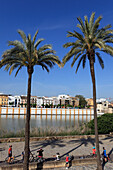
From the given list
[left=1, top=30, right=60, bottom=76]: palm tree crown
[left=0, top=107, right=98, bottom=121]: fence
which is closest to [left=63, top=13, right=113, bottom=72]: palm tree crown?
[left=1, top=30, right=60, bottom=76]: palm tree crown

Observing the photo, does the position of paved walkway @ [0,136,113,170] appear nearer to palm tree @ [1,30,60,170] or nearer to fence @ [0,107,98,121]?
palm tree @ [1,30,60,170]

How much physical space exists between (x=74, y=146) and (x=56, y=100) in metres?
134

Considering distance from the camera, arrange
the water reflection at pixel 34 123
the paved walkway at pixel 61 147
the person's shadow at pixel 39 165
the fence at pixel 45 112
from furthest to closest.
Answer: the fence at pixel 45 112, the water reflection at pixel 34 123, the paved walkway at pixel 61 147, the person's shadow at pixel 39 165

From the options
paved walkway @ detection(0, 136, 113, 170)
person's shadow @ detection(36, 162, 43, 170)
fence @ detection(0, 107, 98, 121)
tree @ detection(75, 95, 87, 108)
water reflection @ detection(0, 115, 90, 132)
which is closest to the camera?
person's shadow @ detection(36, 162, 43, 170)

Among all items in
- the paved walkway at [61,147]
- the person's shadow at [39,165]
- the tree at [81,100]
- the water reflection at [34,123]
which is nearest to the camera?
the person's shadow at [39,165]

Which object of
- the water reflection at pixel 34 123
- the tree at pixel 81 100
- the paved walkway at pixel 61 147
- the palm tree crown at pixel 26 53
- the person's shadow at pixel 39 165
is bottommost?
the water reflection at pixel 34 123

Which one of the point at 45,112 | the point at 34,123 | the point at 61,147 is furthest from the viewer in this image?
the point at 45,112

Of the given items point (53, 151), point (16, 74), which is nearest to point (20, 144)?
point (53, 151)

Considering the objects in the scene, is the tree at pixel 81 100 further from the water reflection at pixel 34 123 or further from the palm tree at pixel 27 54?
the palm tree at pixel 27 54

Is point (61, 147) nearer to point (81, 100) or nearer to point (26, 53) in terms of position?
point (26, 53)

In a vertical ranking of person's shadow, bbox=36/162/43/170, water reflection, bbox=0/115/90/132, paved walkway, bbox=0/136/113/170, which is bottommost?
water reflection, bbox=0/115/90/132

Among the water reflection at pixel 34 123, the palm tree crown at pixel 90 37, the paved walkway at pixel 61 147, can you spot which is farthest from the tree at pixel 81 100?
the palm tree crown at pixel 90 37

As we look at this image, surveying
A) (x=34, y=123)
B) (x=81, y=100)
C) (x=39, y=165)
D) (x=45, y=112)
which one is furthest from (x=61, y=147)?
(x=81, y=100)

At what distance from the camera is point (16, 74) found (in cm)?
1562
